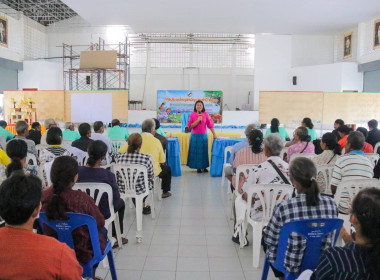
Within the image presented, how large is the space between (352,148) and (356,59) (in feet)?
34.8

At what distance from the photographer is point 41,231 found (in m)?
2.17

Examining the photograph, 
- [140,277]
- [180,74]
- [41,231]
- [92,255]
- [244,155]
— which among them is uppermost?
[180,74]

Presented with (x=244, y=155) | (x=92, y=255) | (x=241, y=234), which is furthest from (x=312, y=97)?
(x=92, y=255)

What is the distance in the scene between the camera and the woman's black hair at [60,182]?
1998 millimetres

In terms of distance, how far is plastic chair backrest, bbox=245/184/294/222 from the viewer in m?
2.81

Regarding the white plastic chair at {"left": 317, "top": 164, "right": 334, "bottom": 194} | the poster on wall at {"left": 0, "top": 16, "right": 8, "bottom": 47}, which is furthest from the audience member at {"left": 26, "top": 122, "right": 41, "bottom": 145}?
the poster on wall at {"left": 0, "top": 16, "right": 8, "bottom": 47}

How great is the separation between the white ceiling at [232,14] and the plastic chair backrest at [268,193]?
8.15m

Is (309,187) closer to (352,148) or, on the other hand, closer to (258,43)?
(352,148)

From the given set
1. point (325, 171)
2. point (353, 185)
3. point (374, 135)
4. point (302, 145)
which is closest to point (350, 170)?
point (353, 185)

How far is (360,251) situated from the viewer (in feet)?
4.37

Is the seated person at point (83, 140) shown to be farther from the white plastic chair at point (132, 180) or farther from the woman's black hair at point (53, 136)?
the white plastic chair at point (132, 180)

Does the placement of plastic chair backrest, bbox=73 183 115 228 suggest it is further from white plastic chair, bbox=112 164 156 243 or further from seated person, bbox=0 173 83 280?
seated person, bbox=0 173 83 280

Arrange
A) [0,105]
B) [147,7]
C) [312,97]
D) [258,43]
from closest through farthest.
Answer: [312,97] → [147,7] → [0,105] → [258,43]

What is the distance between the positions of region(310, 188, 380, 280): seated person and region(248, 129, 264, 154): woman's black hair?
238 cm
